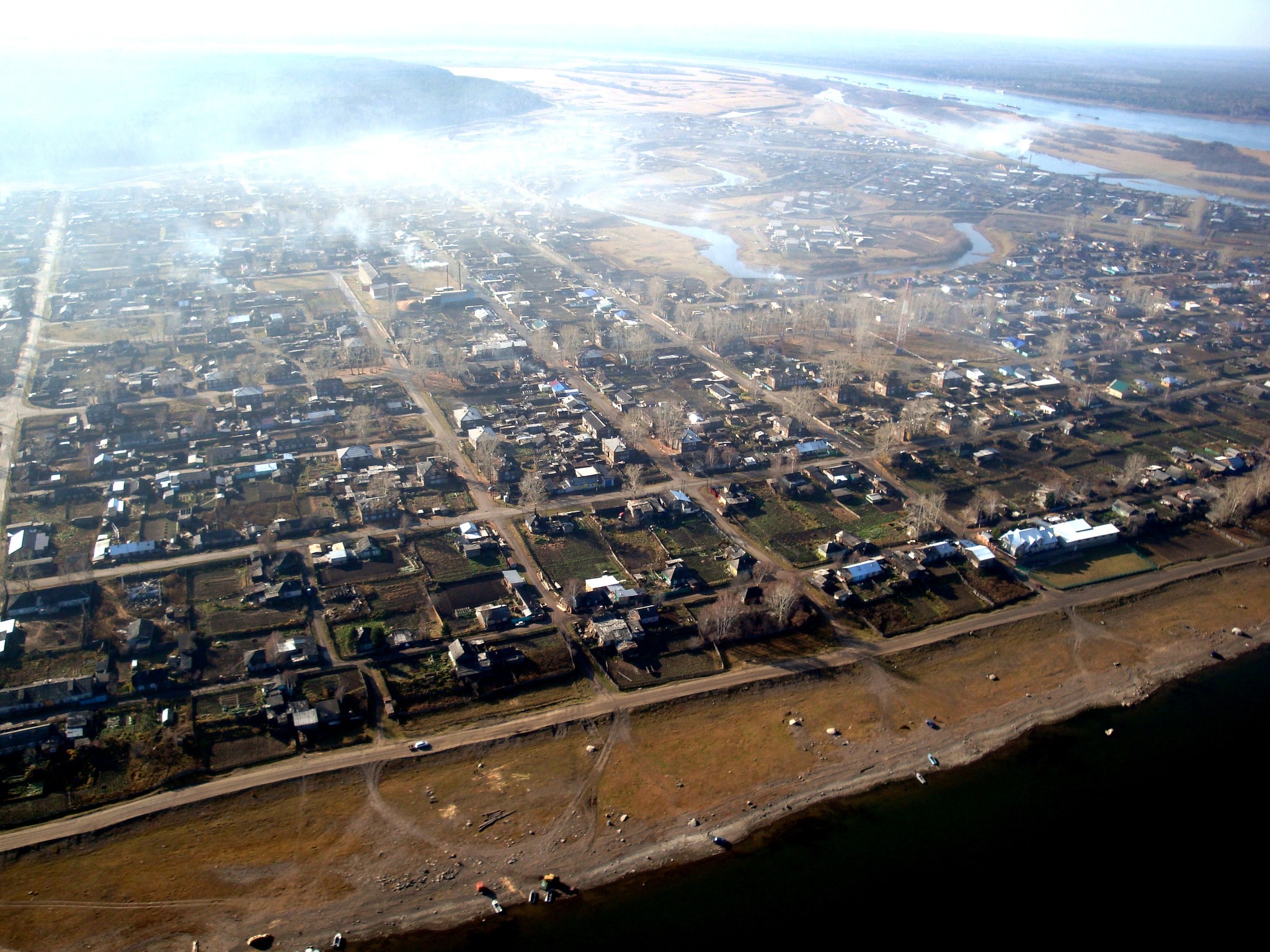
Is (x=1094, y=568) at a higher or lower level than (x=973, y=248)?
higher

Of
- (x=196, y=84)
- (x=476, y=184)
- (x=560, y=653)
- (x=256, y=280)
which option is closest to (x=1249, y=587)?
(x=560, y=653)

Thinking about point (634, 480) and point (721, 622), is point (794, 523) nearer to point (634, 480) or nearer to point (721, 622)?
point (634, 480)

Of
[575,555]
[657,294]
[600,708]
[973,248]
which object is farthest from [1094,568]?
[973,248]

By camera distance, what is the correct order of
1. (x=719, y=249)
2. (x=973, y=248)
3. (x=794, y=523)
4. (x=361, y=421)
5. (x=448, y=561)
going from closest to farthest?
(x=448, y=561), (x=794, y=523), (x=361, y=421), (x=719, y=249), (x=973, y=248)

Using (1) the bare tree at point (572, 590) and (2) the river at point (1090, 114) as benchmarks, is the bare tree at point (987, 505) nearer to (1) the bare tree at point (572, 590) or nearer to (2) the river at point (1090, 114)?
(1) the bare tree at point (572, 590)

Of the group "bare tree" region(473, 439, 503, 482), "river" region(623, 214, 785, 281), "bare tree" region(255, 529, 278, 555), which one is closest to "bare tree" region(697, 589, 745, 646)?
"bare tree" region(473, 439, 503, 482)

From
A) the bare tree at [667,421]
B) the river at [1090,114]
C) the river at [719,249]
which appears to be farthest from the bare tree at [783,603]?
the river at [1090,114]
